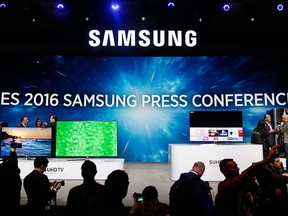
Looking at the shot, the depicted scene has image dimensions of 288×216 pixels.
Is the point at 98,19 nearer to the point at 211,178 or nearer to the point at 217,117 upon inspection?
the point at 217,117

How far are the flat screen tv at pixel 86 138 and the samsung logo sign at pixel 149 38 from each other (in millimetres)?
3623

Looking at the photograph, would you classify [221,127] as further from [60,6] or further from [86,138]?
[60,6]

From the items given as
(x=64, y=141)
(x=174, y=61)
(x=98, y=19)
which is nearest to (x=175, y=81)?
(x=174, y=61)

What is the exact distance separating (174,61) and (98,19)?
2656 mm

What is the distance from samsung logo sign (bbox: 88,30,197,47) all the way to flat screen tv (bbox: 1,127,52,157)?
363cm

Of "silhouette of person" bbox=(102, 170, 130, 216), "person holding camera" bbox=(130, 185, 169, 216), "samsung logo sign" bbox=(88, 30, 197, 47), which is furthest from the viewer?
"samsung logo sign" bbox=(88, 30, 197, 47)

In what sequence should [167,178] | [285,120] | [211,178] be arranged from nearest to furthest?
1. [211,178]
2. [167,178]
3. [285,120]

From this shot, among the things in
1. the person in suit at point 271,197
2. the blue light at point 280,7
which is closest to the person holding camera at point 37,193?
the person in suit at point 271,197

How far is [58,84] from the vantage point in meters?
A: 9.52

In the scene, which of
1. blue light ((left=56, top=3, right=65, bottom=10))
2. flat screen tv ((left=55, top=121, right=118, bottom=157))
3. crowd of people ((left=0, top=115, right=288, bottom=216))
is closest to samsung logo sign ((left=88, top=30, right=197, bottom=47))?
blue light ((left=56, top=3, right=65, bottom=10))

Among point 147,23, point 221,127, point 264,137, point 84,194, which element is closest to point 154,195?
point 84,194

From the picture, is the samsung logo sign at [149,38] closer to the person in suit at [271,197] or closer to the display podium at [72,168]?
the display podium at [72,168]

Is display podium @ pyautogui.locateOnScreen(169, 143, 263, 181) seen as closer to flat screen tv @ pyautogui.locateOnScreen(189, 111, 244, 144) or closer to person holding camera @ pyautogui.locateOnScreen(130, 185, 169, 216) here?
flat screen tv @ pyautogui.locateOnScreen(189, 111, 244, 144)

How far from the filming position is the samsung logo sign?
24.5 feet
